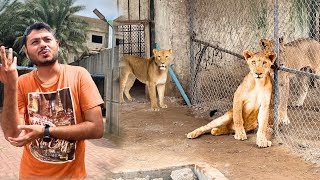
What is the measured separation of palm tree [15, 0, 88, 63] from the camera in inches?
Answer: 460

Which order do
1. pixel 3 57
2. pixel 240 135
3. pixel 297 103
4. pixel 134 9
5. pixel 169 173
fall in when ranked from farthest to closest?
pixel 134 9 → pixel 297 103 → pixel 240 135 → pixel 169 173 → pixel 3 57

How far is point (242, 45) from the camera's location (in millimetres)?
5598

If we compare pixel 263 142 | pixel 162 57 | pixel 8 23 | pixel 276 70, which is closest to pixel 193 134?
pixel 263 142

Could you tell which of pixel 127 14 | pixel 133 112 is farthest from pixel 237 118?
pixel 127 14

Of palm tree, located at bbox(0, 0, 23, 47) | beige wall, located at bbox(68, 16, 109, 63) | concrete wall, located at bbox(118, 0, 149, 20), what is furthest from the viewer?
palm tree, located at bbox(0, 0, 23, 47)

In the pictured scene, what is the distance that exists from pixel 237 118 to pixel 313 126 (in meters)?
0.85

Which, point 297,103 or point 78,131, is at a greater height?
point 78,131

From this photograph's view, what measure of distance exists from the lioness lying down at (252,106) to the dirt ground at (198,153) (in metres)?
0.09

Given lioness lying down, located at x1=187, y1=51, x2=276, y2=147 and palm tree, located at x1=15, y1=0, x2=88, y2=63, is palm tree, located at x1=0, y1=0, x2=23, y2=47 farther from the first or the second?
lioness lying down, located at x1=187, y1=51, x2=276, y2=147

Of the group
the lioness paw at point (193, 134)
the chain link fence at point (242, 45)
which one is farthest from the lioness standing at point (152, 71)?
the lioness paw at point (193, 134)

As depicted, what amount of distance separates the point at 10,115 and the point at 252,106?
3.27 m

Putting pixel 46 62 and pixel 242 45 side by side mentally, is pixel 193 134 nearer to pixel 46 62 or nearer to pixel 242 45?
pixel 242 45

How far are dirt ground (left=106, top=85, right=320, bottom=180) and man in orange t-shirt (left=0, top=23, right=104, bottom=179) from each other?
110 cm

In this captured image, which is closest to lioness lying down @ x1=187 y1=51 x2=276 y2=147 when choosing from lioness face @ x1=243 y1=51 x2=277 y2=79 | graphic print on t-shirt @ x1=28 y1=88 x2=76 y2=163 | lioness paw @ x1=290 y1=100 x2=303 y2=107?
lioness face @ x1=243 y1=51 x2=277 y2=79
